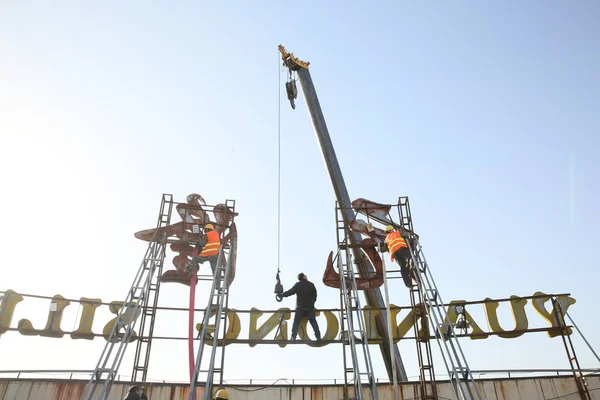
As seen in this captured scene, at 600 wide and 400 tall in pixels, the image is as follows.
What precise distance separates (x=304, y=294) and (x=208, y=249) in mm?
3741

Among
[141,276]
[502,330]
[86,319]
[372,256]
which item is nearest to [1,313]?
[86,319]

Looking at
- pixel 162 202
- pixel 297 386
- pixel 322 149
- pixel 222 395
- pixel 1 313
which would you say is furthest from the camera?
pixel 322 149

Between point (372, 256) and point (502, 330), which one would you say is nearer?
point (502, 330)

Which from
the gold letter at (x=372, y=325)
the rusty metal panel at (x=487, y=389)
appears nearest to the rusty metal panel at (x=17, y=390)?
the gold letter at (x=372, y=325)

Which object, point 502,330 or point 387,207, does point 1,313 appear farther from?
point 502,330

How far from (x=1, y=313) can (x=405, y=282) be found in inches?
549

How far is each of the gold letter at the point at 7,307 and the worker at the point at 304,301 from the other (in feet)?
30.5

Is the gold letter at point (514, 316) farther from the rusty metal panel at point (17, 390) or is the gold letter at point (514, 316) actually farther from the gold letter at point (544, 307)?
the rusty metal panel at point (17, 390)

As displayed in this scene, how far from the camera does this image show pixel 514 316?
1728 centimetres

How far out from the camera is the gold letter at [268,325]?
56.0 ft

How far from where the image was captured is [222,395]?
11383mm

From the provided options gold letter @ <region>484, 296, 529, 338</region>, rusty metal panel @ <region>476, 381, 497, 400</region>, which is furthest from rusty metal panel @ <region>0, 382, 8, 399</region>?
gold letter @ <region>484, 296, 529, 338</region>

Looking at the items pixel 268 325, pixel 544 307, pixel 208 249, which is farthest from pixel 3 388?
pixel 544 307

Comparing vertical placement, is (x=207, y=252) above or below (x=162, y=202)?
below
